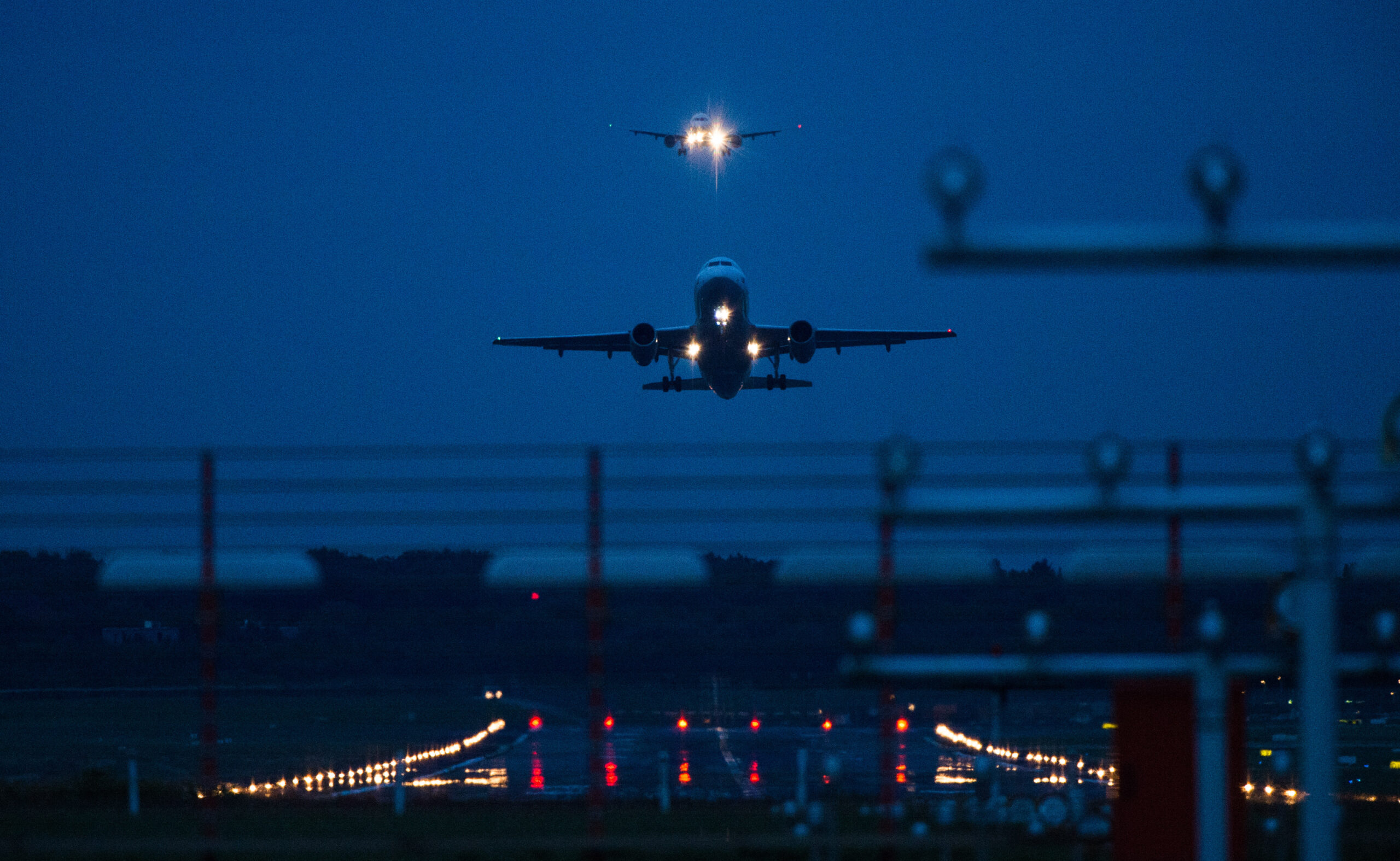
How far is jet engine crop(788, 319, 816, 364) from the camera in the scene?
152 ft

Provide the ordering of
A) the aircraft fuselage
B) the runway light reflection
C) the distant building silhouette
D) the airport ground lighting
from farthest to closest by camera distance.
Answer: the distant building silhouette, the aircraft fuselage, the runway light reflection, the airport ground lighting

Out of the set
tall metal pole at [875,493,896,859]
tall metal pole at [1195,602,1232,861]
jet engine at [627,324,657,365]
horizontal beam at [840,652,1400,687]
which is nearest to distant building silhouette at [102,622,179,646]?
jet engine at [627,324,657,365]

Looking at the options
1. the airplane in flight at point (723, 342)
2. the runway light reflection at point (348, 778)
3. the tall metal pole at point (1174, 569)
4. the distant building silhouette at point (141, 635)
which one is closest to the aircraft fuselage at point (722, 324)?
the airplane in flight at point (723, 342)

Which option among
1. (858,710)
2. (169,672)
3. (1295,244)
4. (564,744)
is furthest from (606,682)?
(1295,244)

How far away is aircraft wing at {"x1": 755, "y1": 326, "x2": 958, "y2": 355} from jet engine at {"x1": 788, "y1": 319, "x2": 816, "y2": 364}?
2355 mm

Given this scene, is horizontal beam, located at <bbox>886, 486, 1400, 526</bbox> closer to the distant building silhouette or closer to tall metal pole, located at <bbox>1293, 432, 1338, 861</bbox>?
tall metal pole, located at <bbox>1293, 432, 1338, 861</bbox>

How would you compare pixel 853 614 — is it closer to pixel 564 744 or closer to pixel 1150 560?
pixel 1150 560

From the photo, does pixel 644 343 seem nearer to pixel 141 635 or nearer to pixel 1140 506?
pixel 141 635

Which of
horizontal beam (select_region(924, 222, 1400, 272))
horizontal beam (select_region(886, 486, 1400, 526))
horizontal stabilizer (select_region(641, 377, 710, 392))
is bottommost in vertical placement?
horizontal beam (select_region(886, 486, 1400, 526))

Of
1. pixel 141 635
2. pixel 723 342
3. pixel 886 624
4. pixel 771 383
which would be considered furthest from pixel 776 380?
pixel 886 624

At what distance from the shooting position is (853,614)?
1021 cm

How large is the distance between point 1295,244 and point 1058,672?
3713 mm

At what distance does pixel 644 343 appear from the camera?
4609 cm

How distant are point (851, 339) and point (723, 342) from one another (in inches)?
403
